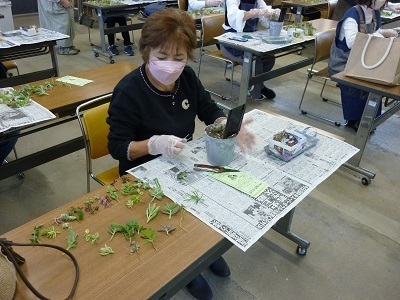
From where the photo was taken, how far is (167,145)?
44.6 inches

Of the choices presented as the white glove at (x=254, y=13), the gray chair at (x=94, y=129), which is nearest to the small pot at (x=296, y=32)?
the white glove at (x=254, y=13)

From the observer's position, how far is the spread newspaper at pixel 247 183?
932 mm

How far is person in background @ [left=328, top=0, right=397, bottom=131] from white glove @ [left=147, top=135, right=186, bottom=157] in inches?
74.1

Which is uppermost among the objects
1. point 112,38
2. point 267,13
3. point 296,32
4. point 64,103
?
point 267,13

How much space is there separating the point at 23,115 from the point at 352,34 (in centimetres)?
238

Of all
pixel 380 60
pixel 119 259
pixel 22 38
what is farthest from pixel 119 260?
pixel 22 38

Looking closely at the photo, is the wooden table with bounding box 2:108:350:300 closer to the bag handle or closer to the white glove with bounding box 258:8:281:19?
the bag handle

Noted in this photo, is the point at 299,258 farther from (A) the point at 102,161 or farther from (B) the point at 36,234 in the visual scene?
(A) the point at 102,161

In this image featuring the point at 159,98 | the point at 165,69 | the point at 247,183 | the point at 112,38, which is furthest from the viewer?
the point at 112,38

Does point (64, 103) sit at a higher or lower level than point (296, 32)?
lower

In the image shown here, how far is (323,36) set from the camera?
2.91 m

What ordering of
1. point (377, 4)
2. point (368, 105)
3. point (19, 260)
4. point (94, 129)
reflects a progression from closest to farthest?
point (19, 260) < point (94, 129) < point (368, 105) < point (377, 4)

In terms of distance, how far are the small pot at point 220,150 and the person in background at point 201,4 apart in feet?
11.1

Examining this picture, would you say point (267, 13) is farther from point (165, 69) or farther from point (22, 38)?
point (165, 69)
